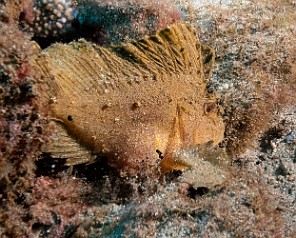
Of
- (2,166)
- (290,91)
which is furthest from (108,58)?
(290,91)

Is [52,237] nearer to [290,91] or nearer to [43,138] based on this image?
[43,138]

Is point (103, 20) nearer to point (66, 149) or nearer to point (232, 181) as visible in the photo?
point (66, 149)

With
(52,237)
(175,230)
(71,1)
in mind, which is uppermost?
(71,1)

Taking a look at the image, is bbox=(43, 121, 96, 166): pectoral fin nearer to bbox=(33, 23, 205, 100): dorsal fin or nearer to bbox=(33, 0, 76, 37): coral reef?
bbox=(33, 23, 205, 100): dorsal fin

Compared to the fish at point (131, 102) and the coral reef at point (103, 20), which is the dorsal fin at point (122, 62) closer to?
the fish at point (131, 102)

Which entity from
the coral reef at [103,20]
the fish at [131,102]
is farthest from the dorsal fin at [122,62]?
the coral reef at [103,20]

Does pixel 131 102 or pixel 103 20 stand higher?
pixel 103 20

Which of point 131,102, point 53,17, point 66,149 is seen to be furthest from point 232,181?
point 53,17
